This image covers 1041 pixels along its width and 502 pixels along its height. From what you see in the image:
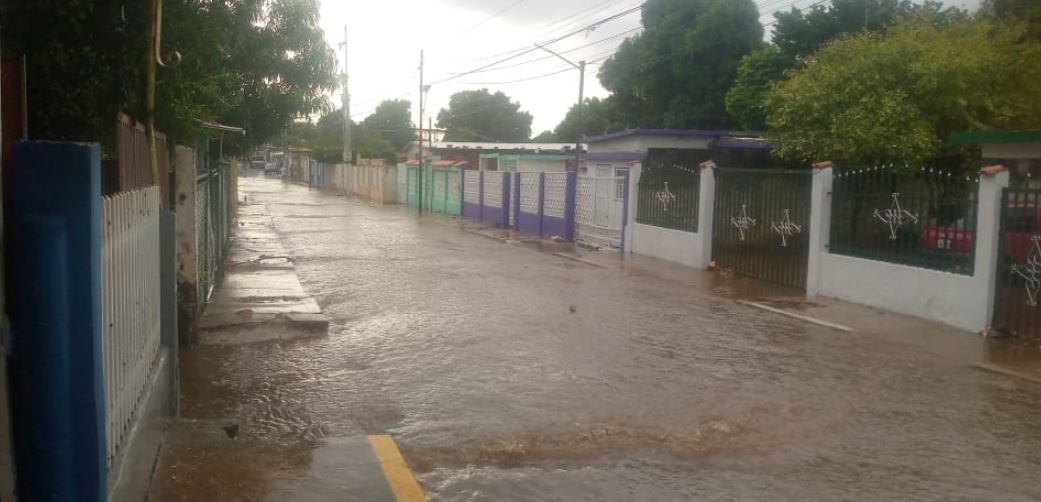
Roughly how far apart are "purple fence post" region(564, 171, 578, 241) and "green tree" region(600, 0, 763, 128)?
54.4 ft

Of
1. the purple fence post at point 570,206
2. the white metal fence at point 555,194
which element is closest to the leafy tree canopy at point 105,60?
the purple fence post at point 570,206

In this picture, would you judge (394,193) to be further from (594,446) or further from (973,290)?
(594,446)

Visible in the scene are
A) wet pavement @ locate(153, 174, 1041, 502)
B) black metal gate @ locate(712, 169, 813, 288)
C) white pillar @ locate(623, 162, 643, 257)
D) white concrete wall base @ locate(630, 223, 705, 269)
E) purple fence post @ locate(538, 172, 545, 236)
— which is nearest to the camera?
wet pavement @ locate(153, 174, 1041, 502)

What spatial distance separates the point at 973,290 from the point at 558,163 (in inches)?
1192

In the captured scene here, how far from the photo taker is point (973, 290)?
11742mm

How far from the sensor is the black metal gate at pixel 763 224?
15.5 metres

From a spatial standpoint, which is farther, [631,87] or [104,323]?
[631,87]

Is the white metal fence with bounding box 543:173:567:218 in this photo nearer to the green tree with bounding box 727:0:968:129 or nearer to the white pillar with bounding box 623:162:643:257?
the white pillar with bounding box 623:162:643:257

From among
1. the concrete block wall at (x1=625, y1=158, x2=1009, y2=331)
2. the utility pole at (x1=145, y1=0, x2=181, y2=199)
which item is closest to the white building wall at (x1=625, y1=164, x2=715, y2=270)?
the concrete block wall at (x1=625, y1=158, x2=1009, y2=331)

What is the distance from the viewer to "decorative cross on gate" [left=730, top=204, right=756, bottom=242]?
55.6ft

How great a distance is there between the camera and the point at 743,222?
17.2 meters

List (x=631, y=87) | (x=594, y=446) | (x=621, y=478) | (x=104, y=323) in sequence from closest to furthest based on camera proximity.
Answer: (x=104, y=323) → (x=621, y=478) → (x=594, y=446) → (x=631, y=87)

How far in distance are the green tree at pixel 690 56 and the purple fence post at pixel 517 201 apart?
13210 mm

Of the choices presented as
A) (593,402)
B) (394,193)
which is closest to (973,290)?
(593,402)
